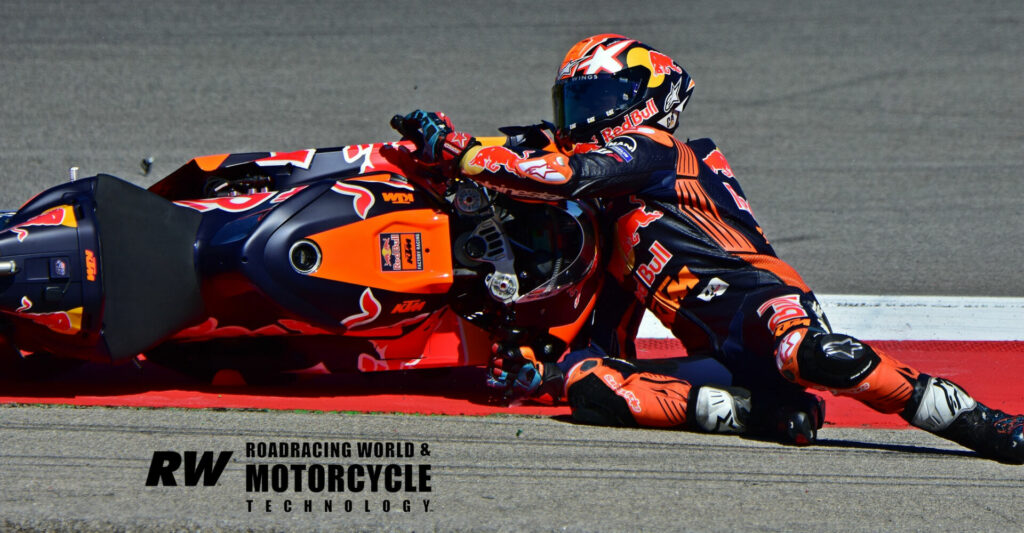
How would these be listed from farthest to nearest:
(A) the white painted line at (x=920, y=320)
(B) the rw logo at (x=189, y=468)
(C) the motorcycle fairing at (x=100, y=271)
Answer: (A) the white painted line at (x=920, y=320)
(C) the motorcycle fairing at (x=100, y=271)
(B) the rw logo at (x=189, y=468)

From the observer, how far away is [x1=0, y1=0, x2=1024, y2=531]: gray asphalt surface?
5.59 metres

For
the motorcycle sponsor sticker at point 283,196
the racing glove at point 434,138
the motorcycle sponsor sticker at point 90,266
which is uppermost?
the racing glove at point 434,138

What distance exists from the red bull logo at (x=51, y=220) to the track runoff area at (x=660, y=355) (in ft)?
1.83

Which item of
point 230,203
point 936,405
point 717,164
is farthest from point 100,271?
point 936,405

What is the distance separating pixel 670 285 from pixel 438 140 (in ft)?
2.94

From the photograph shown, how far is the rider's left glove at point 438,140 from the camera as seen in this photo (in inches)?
147

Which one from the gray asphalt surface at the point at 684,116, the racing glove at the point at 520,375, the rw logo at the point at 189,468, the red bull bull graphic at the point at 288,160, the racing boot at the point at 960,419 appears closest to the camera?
the rw logo at the point at 189,468

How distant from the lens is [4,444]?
2896 millimetres

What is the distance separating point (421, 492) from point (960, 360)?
2.97 metres

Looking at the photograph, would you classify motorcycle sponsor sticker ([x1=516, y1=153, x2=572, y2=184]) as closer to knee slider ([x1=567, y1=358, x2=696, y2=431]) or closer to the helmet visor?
the helmet visor

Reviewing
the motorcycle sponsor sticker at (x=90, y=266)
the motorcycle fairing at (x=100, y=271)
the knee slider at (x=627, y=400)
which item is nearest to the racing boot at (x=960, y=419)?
the knee slider at (x=627, y=400)

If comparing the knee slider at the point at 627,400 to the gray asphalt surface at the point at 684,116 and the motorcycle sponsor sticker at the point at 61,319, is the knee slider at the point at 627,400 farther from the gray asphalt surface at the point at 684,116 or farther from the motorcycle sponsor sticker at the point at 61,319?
the motorcycle sponsor sticker at the point at 61,319

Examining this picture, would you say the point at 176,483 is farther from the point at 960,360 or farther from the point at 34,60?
the point at 34,60

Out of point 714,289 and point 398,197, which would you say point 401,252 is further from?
point 714,289
